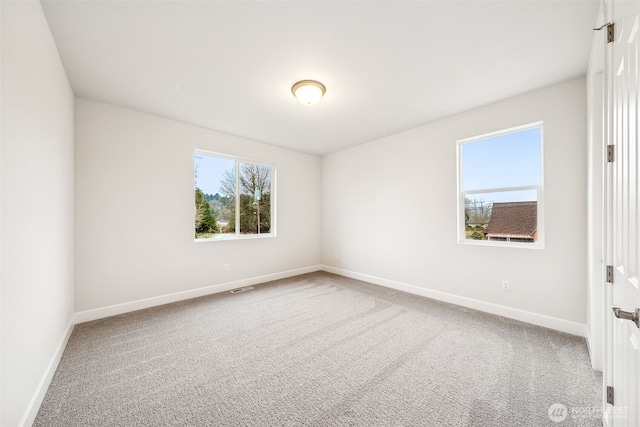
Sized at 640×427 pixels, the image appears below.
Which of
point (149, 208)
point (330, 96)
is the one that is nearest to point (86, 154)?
point (149, 208)

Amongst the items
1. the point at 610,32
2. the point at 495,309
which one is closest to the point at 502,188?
the point at 495,309

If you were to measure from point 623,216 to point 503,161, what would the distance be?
2.39 meters

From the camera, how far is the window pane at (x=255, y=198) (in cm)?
447

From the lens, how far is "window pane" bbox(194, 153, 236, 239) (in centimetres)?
392

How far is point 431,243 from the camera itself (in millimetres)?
3686

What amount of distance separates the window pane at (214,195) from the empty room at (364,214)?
4cm

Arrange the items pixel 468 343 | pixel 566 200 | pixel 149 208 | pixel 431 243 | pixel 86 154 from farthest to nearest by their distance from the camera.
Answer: pixel 431 243 < pixel 149 208 < pixel 86 154 < pixel 566 200 < pixel 468 343

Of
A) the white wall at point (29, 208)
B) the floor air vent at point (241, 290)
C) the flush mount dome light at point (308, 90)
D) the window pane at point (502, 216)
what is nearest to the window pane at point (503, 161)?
the window pane at point (502, 216)

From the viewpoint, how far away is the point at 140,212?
3.29m

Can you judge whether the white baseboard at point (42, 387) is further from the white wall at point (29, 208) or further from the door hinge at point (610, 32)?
the door hinge at point (610, 32)

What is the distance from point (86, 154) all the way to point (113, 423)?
113 inches

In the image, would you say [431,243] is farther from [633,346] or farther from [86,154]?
[86,154]

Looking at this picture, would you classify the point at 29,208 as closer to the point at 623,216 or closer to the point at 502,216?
the point at 623,216

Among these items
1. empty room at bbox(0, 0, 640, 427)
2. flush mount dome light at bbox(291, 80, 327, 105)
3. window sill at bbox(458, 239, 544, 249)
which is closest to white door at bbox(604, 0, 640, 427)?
empty room at bbox(0, 0, 640, 427)
